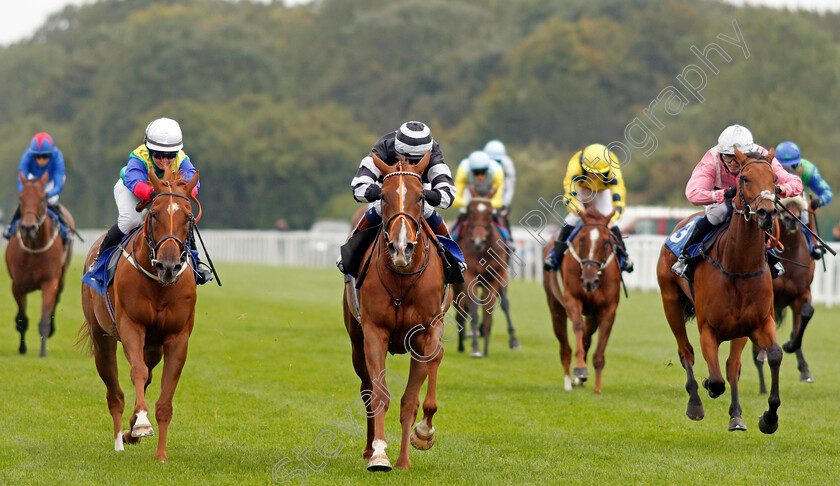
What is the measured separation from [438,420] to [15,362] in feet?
17.6

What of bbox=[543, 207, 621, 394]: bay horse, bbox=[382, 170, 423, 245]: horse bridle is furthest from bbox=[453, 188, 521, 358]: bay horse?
bbox=[382, 170, 423, 245]: horse bridle

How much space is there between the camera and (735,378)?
8109mm

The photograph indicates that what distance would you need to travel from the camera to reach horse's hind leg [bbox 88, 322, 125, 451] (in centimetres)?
752

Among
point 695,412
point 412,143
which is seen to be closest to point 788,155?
point 695,412

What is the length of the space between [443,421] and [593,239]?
9.17 ft

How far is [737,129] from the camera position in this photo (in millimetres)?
8430

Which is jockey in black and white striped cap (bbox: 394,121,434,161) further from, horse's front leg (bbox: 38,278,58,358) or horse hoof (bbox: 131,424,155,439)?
horse's front leg (bbox: 38,278,58,358)

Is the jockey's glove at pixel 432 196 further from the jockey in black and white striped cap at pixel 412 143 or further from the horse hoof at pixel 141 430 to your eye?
the horse hoof at pixel 141 430

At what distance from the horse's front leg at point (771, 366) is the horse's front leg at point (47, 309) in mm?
7969

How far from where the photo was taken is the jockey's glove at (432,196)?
22.7ft

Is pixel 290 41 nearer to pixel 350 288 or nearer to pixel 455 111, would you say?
pixel 455 111

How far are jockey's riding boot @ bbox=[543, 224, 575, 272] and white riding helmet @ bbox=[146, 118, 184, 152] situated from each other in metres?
4.78

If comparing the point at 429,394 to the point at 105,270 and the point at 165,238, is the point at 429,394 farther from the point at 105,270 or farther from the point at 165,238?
the point at 105,270

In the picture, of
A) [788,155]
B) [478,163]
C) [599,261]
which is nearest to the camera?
[599,261]
